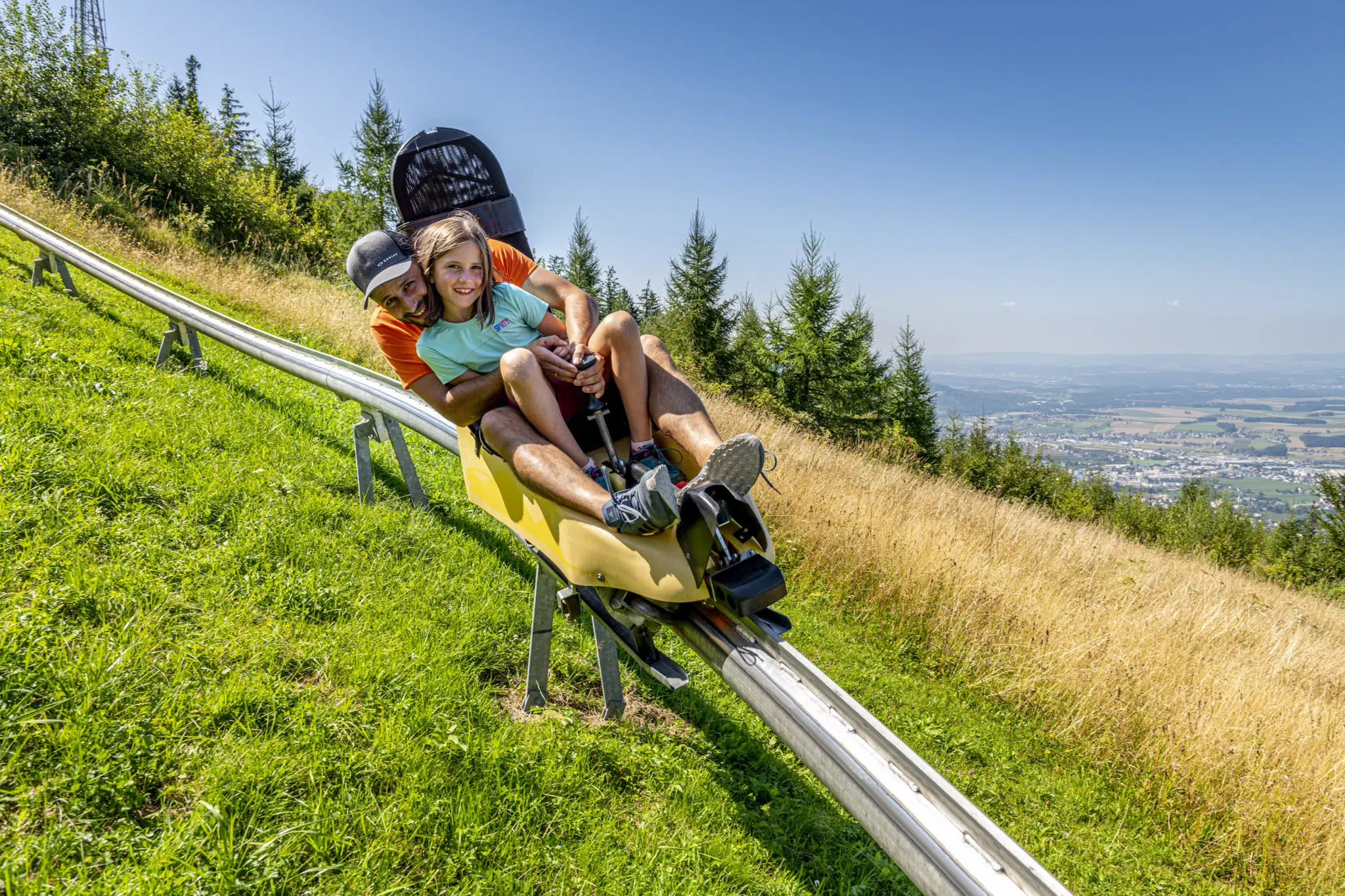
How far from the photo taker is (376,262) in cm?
231

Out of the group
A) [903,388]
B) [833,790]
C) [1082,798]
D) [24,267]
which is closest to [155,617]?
[833,790]

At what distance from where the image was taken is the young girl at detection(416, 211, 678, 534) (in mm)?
2193

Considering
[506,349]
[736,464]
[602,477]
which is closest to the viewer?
[736,464]

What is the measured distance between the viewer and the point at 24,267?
6141 mm

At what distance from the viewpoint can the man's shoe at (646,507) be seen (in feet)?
5.64

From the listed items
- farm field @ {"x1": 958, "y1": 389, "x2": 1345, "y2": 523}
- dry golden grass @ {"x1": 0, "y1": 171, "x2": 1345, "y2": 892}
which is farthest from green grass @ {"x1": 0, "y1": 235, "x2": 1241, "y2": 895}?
farm field @ {"x1": 958, "y1": 389, "x2": 1345, "y2": 523}

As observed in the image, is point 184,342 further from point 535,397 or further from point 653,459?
point 653,459

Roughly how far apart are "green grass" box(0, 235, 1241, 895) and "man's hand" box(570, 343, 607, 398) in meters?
1.18

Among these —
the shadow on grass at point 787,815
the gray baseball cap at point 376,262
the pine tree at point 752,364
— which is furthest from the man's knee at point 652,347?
the pine tree at point 752,364

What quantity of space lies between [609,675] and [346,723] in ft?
3.16

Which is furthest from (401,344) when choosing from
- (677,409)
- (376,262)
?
(677,409)

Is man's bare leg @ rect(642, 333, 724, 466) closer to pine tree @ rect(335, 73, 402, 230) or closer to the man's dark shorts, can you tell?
the man's dark shorts

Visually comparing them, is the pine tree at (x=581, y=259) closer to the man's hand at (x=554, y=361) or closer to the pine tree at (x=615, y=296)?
the pine tree at (x=615, y=296)

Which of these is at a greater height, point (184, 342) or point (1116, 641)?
point (184, 342)
